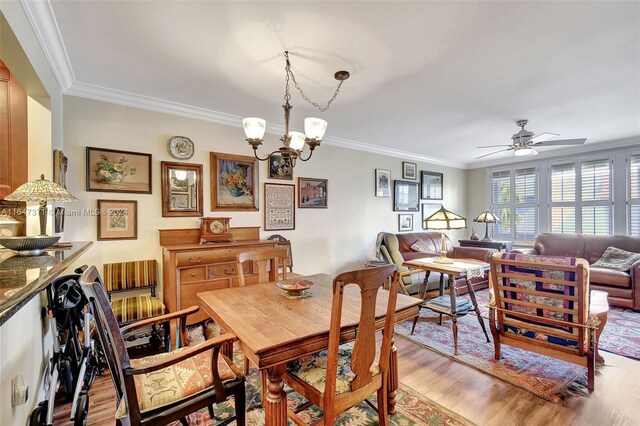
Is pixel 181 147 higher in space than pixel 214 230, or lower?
higher

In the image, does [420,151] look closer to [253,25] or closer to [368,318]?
[253,25]

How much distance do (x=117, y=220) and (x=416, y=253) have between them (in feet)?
13.9

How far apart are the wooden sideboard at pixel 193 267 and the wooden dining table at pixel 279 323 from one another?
965mm

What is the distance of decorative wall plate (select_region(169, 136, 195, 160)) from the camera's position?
3.21 metres

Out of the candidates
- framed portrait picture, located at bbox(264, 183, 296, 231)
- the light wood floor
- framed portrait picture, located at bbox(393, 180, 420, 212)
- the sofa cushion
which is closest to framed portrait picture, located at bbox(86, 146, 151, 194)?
framed portrait picture, located at bbox(264, 183, 296, 231)

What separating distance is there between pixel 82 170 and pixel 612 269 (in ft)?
22.1

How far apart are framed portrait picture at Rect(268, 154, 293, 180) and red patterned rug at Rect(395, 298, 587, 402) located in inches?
96.7

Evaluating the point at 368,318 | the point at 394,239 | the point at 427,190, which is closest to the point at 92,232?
the point at 368,318

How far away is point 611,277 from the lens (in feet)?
13.3

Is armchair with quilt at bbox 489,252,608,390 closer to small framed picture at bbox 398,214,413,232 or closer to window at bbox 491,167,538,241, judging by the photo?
small framed picture at bbox 398,214,413,232

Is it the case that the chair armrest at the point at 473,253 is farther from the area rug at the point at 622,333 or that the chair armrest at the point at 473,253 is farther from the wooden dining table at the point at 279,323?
the wooden dining table at the point at 279,323

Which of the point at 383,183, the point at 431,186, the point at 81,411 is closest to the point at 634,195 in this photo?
the point at 431,186

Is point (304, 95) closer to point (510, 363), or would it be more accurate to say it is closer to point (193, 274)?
point (193, 274)

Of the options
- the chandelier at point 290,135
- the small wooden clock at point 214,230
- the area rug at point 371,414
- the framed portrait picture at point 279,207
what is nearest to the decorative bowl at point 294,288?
the area rug at point 371,414
